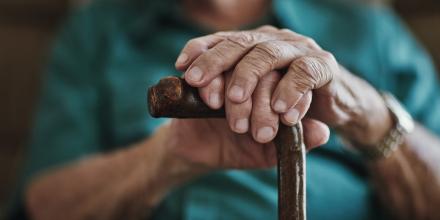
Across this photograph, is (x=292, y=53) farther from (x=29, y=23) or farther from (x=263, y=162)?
(x=29, y=23)

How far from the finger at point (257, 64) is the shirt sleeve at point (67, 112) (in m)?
0.48

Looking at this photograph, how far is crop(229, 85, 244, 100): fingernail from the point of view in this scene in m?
0.53

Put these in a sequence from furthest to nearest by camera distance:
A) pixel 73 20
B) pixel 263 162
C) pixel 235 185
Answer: pixel 73 20 < pixel 235 185 < pixel 263 162

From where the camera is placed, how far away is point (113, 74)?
3.28 ft

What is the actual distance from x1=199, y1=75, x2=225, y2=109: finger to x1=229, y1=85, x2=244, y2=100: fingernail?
0.01 metres

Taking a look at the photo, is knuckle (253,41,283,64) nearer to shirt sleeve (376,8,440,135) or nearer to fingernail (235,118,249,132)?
fingernail (235,118,249,132)

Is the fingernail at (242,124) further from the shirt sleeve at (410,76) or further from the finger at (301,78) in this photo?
the shirt sleeve at (410,76)

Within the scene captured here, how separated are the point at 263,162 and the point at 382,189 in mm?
292

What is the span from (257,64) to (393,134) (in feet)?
1.08

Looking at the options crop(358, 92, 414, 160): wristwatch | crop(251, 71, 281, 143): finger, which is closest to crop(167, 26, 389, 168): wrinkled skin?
crop(251, 71, 281, 143): finger

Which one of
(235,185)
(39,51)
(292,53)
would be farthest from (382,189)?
(39,51)

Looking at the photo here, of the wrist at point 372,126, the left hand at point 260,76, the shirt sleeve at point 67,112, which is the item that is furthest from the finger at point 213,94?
the shirt sleeve at point 67,112

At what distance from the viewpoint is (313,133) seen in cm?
59

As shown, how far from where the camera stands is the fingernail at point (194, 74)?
533mm
